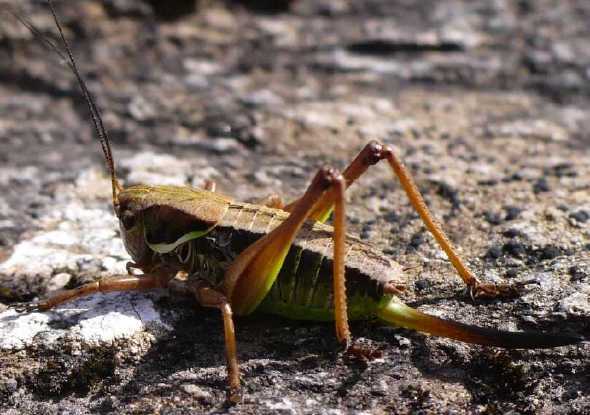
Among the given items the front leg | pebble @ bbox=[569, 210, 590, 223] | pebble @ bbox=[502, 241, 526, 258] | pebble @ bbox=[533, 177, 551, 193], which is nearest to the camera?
the front leg

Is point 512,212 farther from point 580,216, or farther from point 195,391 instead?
point 195,391

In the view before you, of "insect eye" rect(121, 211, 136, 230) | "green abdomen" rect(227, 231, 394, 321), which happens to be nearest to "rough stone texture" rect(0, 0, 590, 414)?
"green abdomen" rect(227, 231, 394, 321)

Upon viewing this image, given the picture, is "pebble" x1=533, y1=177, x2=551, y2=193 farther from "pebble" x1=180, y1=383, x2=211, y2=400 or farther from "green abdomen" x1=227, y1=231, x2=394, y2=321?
"pebble" x1=180, y1=383, x2=211, y2=400

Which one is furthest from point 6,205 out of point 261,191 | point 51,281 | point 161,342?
point 161,342

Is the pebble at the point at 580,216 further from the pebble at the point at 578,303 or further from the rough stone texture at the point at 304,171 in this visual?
the pebble at the point at 578,303

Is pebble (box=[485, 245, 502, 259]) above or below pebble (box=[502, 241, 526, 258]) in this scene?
below

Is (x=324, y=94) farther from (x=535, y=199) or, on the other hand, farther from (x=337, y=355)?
(x=337, y=355)
